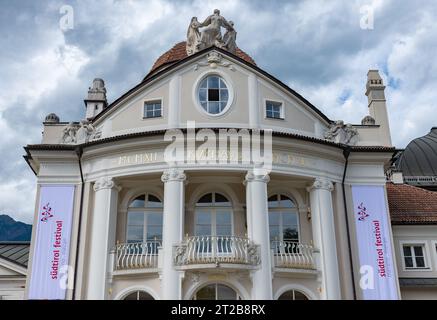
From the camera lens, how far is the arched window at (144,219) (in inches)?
827

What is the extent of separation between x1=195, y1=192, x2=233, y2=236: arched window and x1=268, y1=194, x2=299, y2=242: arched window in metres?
1.78

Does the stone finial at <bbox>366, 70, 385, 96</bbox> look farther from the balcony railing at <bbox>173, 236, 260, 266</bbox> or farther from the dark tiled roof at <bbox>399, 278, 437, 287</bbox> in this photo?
the balcony railing at <bbox>173, 236, 260, 266</bbox>

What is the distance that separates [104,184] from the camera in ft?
67.3

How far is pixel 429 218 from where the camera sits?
79.3 feet

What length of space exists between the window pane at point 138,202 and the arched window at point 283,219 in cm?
537

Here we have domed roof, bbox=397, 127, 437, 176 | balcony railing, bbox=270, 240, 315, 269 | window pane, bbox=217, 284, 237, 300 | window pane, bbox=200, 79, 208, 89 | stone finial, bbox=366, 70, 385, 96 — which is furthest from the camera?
domed roof, bbox=397, 127, 437, 176

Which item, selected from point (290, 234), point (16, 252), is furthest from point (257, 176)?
point (16, 252)

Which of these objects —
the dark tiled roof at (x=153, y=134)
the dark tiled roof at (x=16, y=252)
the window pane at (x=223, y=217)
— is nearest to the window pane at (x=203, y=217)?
the window pane at (x=223, y=217)

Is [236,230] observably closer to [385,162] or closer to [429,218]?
[385,162]

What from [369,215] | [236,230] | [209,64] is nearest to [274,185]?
[236,230]

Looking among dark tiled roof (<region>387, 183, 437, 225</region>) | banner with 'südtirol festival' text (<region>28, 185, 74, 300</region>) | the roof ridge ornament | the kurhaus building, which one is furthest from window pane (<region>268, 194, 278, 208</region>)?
banner with 'südtirol festival' text (<region>28, 185, 74, 300</region>)

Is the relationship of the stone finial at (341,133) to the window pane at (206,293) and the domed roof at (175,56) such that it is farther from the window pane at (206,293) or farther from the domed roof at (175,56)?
the window pane at (206,293)

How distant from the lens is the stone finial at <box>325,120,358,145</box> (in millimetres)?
22281

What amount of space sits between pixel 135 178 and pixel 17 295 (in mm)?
8392
